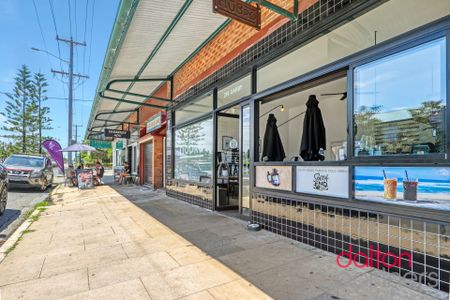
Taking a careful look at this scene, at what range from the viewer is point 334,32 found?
11.9ft

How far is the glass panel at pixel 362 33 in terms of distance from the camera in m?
2.88

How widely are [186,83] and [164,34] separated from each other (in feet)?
6.84

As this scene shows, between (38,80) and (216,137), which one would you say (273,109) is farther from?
(38,80)

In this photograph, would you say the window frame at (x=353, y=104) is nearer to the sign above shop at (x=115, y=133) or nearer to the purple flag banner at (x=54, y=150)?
the sign above shop at (x=115, y=133)

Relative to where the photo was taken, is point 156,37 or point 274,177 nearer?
point 274,177

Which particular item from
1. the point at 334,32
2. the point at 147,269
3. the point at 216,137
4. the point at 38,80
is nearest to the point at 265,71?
the point at 334,32

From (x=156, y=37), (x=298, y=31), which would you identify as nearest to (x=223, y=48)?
(x=156, y=37)

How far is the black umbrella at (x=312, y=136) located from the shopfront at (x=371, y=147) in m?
0.02

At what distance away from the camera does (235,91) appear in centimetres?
570

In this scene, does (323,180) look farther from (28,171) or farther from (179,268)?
(28,171)

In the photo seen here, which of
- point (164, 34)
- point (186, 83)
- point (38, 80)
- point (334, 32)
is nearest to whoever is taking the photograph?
point (334, 32)

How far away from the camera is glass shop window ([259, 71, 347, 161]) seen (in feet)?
13.8

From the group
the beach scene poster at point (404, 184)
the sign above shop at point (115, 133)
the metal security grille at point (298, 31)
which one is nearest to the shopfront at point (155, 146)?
the sign above shop at point (115, 133)

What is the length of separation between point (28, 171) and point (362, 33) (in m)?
11.6
